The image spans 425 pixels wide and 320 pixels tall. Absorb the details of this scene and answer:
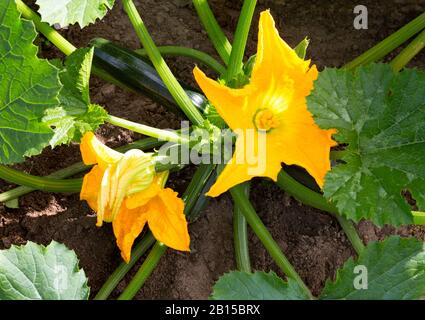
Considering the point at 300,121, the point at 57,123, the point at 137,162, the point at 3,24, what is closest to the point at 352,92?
the point at 300,121

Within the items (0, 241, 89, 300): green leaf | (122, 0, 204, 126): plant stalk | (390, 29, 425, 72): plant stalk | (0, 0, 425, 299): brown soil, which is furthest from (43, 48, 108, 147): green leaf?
(390, 29, 425, 72): plant stalk

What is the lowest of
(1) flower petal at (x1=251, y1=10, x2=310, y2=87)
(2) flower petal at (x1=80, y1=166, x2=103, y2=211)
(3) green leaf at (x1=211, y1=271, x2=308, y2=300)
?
(3) green leaf at (x1=211, y1=271, x2=308, y2=300)

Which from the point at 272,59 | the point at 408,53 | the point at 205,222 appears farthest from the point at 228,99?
the point at 408,53

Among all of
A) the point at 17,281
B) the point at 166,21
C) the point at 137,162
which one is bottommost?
the point at 17,281

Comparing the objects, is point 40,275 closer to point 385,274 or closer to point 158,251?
point 158,251

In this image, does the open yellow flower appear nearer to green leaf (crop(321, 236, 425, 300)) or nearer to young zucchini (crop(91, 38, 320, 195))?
green leaf (crop(321, 236, 425, 300))

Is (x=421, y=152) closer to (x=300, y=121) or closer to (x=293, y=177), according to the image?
(x=300, y=121)
